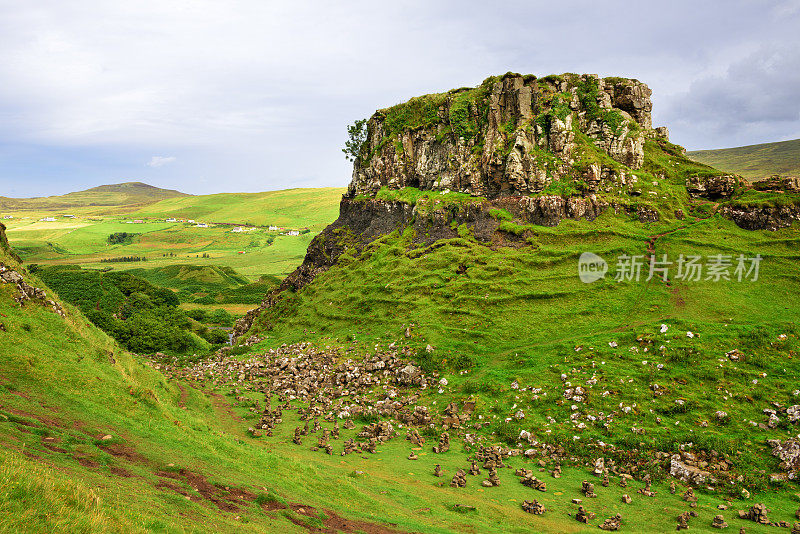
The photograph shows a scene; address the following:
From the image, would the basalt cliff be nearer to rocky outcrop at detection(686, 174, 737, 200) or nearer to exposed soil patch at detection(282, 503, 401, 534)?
rocky outcrop at detection(686, 174, 737, 200)

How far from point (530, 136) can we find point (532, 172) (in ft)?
16.4

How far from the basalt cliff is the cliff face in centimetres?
13

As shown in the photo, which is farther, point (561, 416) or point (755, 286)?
point (755, 286)

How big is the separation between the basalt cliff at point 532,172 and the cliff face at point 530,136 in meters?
0.13

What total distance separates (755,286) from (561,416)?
22585mm

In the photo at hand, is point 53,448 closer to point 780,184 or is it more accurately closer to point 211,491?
point 211,491

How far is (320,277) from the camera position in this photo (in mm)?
56562

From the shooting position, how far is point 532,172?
4759cm

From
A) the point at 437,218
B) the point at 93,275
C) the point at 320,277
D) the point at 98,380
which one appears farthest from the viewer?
the point at 93,275

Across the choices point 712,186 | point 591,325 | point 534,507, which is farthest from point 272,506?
point 712,186

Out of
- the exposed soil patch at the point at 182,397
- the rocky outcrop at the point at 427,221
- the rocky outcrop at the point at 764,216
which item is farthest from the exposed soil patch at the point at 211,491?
the rocky outcrop at the point at 764,216

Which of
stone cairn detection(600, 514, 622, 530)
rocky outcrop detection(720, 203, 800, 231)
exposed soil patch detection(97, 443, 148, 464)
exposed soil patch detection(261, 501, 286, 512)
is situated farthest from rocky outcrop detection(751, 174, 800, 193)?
exposed soil patch detection(97, 443, 148, 464)

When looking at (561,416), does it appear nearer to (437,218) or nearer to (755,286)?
(755,286)

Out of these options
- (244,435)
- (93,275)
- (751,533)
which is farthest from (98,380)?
(93,275)
